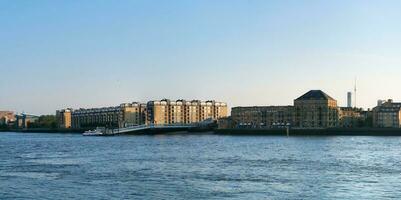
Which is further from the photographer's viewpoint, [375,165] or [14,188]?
[375,165]

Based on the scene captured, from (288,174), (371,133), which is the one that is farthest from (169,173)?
(371,133)

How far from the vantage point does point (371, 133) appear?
122438 mm

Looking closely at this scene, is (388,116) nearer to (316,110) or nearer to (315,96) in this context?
(316,110)

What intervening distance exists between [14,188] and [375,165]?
22898 mm

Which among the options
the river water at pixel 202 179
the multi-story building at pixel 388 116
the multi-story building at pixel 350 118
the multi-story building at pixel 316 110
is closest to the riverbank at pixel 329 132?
the multi-story building at pixel 316 110

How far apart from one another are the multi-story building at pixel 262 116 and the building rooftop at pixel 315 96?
476 centimetres

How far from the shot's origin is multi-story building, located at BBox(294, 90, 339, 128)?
139750mm

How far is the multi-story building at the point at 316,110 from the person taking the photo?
140 meters

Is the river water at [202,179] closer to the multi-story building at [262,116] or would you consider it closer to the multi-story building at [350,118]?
the multi-story building at [350,118]

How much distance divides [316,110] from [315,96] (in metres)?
4.23

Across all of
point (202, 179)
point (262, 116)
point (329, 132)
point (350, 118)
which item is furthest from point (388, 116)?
point (202, 179)

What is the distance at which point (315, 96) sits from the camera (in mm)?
142875

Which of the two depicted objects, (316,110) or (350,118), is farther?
(350,118)

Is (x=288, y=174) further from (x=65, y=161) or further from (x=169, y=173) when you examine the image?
(x=65, y=161)
